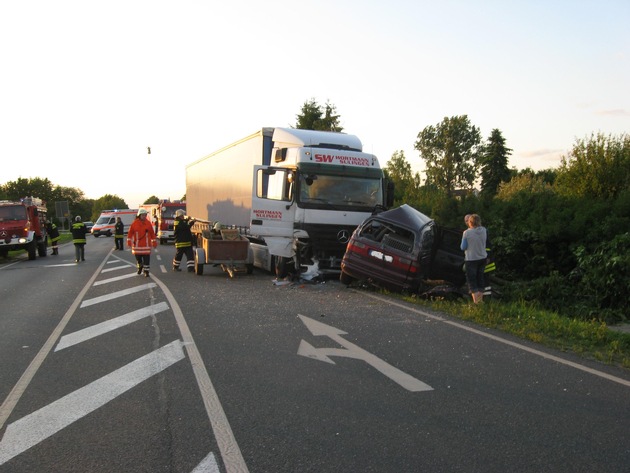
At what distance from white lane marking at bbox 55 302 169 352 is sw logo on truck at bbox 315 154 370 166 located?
5.81 metres

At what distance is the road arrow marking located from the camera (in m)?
5.89

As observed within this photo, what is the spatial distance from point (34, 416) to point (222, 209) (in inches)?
614

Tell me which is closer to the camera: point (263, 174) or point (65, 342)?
point (65, 342)

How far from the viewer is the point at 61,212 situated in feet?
168

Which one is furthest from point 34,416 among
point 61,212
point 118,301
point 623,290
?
point 61,212

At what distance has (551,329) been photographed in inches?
Answer: 332

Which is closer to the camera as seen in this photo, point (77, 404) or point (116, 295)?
point (77, 404)

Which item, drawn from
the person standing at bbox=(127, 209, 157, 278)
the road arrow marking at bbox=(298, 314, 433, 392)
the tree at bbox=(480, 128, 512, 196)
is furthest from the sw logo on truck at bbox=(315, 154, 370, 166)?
the tree at bbox=(480, 128, 512, 196)

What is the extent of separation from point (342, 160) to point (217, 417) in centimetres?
1095

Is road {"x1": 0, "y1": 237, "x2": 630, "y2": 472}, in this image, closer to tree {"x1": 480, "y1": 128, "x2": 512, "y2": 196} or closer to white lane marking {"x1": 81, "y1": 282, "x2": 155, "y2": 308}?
white lane marking {"x1": 81, "y1": 282, "x2": 155, "y2": 308}

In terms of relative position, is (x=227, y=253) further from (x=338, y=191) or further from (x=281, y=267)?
(x=338, y=191)

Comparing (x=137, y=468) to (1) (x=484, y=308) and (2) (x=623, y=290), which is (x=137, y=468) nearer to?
(1) (x=484, y=308)

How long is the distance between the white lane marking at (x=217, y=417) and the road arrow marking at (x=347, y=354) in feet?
4.22

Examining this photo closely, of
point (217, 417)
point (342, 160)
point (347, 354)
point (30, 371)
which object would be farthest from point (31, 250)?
point (217, 417)
